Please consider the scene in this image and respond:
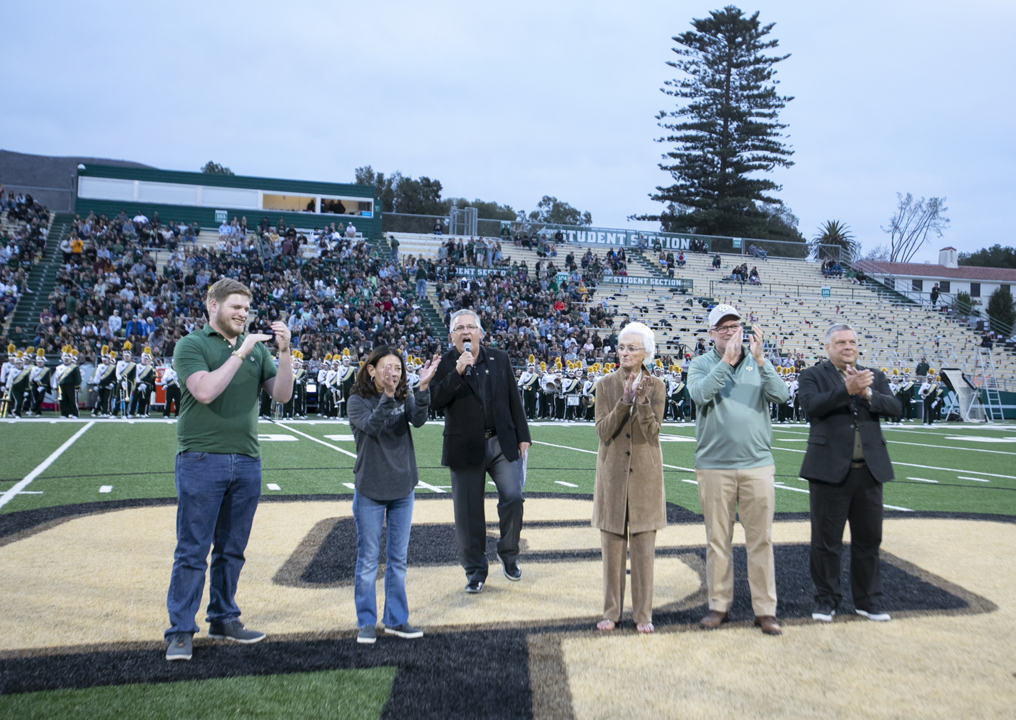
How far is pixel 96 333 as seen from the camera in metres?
26.6

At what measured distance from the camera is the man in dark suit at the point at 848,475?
4973 mm

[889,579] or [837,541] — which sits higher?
[837,541]

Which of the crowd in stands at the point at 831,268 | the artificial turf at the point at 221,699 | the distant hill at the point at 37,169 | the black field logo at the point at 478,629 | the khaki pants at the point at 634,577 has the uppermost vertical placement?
the distant hill at the point at 37,169

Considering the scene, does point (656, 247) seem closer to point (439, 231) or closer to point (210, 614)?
point (439, 231)

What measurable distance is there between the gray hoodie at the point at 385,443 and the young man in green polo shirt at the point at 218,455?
0.45 meters

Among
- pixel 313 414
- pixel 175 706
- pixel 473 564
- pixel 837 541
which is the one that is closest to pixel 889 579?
pixel 837 541

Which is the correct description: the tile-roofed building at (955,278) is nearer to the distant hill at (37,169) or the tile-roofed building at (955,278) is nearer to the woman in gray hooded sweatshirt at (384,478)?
the distant hill at (37,169)

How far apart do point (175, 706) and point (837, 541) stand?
3846 millimetres

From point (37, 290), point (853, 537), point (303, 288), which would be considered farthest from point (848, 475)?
point (37, 290)

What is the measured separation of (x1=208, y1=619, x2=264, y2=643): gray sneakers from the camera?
4.21m

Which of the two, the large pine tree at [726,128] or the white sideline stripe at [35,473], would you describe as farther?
the large pine tree at [726,128]

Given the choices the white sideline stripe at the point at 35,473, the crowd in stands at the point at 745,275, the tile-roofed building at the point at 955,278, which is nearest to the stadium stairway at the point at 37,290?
the white sideline stripe at the point at 35,473

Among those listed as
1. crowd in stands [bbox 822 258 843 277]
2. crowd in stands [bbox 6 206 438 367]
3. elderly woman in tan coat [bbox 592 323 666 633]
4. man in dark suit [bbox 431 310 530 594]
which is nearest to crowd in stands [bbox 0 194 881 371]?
crowd in stands [bbox 6 206 438 367]

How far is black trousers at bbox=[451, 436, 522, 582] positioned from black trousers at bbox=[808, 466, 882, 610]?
1983 millimetres
